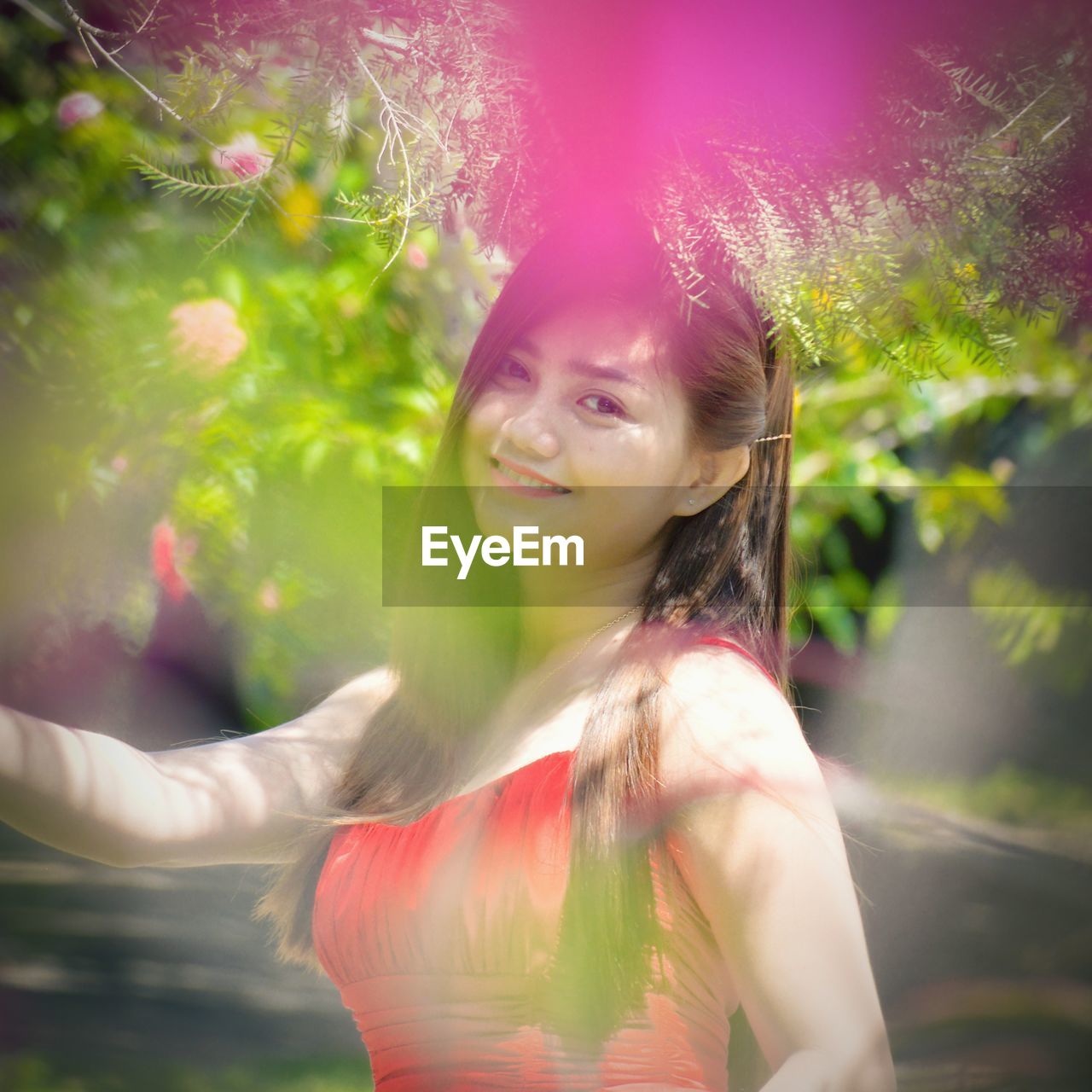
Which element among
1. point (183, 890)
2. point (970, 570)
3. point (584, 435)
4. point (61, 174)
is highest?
point (61, 174)

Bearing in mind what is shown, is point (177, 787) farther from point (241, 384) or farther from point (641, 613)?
point (241, 384)

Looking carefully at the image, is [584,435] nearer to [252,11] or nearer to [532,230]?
[532,230]

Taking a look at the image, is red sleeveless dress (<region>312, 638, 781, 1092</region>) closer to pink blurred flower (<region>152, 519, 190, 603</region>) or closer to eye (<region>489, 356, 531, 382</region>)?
eye (<region>489, 356, 531, 382</region>)

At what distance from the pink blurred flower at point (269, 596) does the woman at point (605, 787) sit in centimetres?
67

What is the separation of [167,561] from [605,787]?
977 millimetres

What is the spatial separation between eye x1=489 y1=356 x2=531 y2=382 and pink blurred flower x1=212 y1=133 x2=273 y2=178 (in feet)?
0.99

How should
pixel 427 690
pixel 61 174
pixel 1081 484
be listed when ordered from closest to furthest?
pixel 427 690 → pixel 61 174 → pixel 1081 484

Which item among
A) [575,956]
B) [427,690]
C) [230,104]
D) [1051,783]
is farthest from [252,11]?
[1051,783]

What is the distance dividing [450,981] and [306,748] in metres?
0.27

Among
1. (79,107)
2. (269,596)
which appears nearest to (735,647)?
(269,596)

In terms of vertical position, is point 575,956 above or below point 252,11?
below

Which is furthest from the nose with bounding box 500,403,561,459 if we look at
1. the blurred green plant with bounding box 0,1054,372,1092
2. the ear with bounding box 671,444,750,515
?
the blurred green plant with bounding box 0,1054,372,1092

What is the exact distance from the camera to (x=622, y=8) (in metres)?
0.77

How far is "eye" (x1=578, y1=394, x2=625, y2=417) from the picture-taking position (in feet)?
2.72
